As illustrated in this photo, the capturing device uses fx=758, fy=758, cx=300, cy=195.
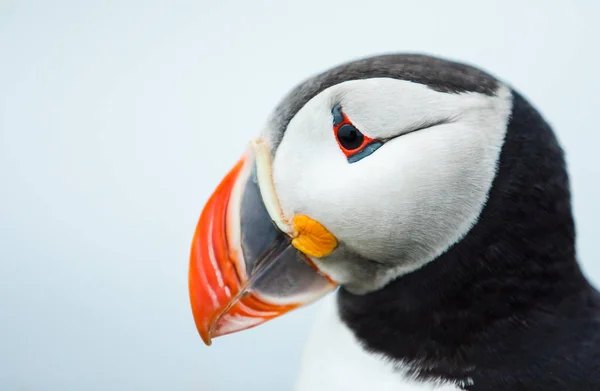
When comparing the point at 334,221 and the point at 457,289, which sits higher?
the point at 334,221

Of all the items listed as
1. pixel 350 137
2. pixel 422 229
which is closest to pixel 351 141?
pixel 350 137

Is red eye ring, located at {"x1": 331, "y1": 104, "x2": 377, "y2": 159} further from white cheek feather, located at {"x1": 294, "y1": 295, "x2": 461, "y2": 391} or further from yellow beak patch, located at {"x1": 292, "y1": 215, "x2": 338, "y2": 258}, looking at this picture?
white cheek feather, located at {"x1": 294, "y1": 295, "x2": 461, "y2": 391}

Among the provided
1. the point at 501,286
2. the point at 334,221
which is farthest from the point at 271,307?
the point at 501,286

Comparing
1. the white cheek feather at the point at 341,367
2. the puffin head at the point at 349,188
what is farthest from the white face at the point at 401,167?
the white cheek feather at the point at 341,367

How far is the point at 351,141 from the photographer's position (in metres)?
0.80

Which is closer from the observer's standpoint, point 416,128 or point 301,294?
point 416,128

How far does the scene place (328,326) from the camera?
0.94 m

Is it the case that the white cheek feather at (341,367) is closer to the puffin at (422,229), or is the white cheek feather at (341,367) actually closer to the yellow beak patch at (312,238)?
the puffin at (422,229)

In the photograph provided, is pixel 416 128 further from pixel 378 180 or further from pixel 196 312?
pixel 196 312

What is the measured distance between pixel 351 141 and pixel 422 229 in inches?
4.7

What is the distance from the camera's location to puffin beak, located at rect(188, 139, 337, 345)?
87 centimetres

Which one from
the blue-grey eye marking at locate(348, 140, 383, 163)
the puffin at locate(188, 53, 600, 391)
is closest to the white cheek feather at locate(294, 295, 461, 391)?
the puffin at locate(188, 53, 600, 391)

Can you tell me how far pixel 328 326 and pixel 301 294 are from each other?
0.23 feet

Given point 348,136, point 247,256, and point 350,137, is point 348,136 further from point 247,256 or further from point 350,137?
point 247,256
